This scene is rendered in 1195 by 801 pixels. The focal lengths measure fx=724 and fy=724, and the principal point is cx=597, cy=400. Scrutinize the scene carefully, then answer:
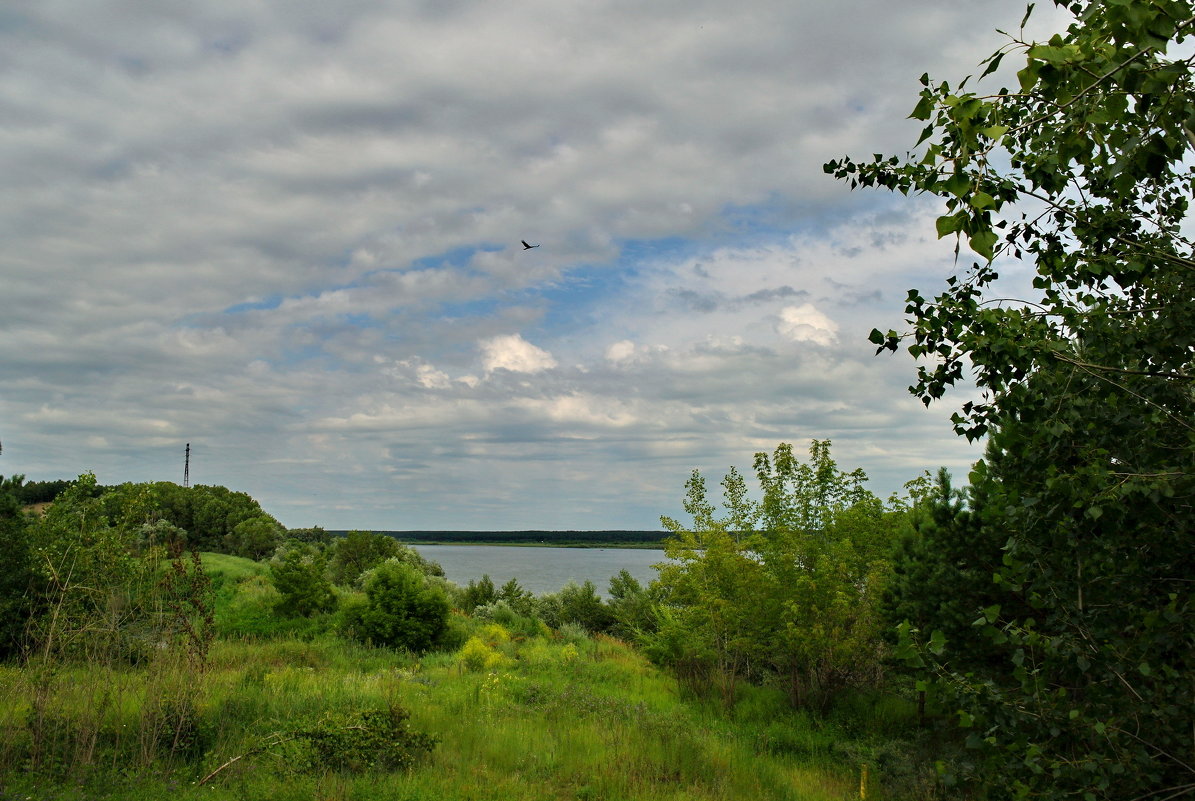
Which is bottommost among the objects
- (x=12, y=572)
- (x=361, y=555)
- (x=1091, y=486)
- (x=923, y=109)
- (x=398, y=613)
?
(x=398, y=613)

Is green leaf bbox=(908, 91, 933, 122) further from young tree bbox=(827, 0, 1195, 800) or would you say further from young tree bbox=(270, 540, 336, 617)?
young tree bbox=(270, 540, 336, 617)

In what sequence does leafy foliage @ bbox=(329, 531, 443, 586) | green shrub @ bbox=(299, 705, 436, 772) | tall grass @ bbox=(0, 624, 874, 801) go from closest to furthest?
tall grass @ bbox=(0, 624, 874, 801), green shrub @ bbox=(299, 705, 436, 772), leafy foliage @ bbox=(329, 531, 443, 586)

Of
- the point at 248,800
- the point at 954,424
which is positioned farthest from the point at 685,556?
the point at 954,424

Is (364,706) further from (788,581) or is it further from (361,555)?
(361,555)

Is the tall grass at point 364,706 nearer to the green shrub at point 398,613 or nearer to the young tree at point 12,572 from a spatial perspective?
the young tree at point 12,572

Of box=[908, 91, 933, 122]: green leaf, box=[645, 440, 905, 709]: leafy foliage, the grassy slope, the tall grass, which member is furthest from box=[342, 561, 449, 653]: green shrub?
box=[908, 91, 933, 122]: green leaf

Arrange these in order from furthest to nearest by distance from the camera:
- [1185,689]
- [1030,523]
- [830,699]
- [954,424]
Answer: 1. [830,699]
2. [954,424]
3. [1030,523]
4. [1185,689]

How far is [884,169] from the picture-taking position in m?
4.28

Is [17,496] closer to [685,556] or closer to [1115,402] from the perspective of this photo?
[685,556]

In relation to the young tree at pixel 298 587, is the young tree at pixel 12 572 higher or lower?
higher

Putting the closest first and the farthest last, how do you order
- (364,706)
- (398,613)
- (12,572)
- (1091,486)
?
(1091,486)
(364,706)
(12,572)
(398,613)

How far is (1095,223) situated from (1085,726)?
116 inches

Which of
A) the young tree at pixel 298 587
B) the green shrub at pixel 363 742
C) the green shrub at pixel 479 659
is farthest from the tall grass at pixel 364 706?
the young tree at pixel 298 587

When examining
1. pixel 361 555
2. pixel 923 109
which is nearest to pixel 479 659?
pixel 923 109
